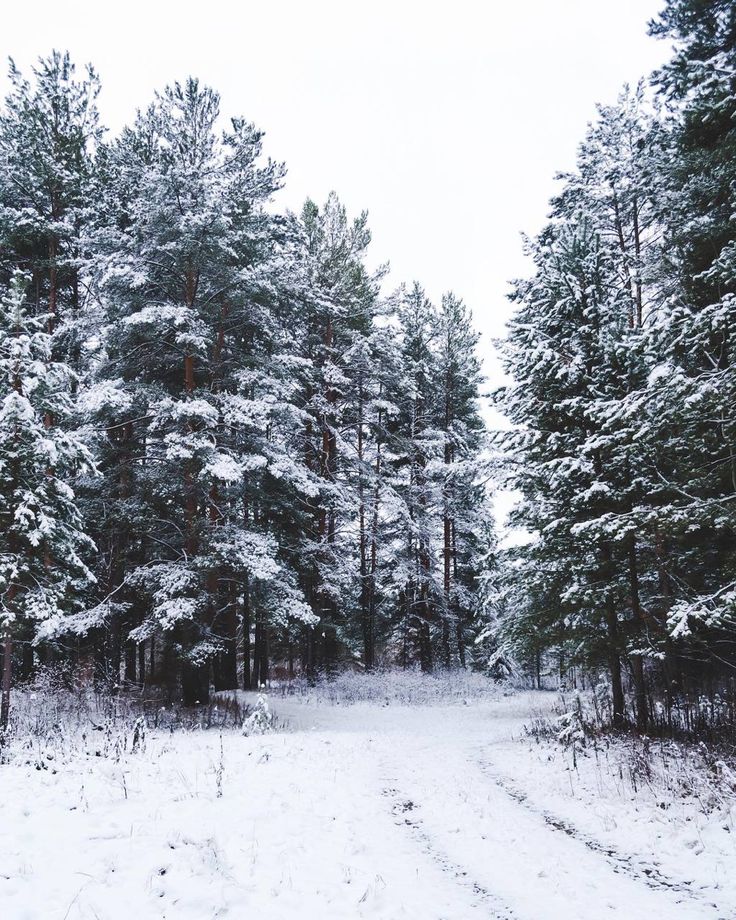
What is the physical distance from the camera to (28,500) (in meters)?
10.7

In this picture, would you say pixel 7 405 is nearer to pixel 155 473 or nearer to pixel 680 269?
pixel 155 473

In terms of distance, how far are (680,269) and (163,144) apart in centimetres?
1450

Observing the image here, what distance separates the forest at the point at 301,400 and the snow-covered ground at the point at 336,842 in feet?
8.47

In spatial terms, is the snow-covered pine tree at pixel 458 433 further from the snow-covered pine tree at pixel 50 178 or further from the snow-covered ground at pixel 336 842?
the snow-covered ground at pixel 336 842

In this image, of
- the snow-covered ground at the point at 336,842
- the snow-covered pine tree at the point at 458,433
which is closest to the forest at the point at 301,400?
the snow-covered ground at the point at 336,842

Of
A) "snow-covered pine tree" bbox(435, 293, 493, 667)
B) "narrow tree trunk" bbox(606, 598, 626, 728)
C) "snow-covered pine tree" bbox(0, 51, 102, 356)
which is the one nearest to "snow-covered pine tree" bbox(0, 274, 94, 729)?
"snow-covered pine tree" bbox(0, 51, 102, 356)

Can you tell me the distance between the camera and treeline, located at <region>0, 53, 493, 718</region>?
11.9 metres

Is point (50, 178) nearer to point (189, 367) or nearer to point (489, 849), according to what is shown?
point (189, 367)

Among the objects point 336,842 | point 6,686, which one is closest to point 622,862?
point 336,842

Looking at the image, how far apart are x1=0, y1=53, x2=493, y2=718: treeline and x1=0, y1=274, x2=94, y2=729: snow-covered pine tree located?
0.14ft

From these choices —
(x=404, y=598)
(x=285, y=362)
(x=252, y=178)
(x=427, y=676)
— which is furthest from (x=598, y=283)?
(x=404, y=598)

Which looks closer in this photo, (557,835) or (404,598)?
(557,835)

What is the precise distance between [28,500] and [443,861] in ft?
30.7

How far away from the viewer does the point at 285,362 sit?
17.5 meters
